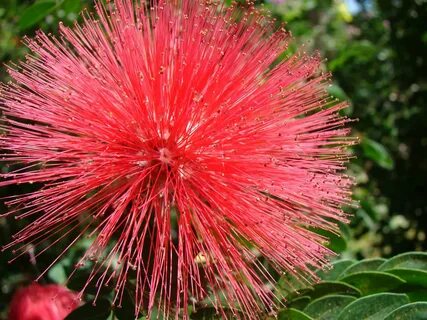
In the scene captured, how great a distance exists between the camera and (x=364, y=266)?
1915 mm

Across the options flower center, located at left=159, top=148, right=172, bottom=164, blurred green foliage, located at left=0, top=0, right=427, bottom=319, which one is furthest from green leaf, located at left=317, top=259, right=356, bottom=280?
blurred green foliage, located at left=0, top=0, right=427, bottom=319

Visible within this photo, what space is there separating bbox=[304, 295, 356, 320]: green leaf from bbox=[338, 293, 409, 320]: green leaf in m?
0.08

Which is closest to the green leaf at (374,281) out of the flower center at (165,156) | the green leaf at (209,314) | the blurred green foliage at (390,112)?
the green leaf at (209,314)

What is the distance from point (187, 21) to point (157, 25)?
0.09 m

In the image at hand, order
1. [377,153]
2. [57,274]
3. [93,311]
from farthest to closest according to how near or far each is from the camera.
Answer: [377,153] < [57,274] < [93,311]

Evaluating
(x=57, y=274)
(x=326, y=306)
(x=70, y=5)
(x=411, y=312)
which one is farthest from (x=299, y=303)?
(x=70, y=5)

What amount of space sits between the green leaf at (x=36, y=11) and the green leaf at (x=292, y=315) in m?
1.43

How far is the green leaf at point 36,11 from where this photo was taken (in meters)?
2.22

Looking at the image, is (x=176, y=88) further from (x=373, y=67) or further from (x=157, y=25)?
(x=373, y=67)

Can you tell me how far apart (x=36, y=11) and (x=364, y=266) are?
1.54 m

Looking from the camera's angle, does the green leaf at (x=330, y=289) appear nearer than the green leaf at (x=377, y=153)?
Yes

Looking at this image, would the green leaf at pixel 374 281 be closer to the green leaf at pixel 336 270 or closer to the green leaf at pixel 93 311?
the green leaf at pixel 336 270

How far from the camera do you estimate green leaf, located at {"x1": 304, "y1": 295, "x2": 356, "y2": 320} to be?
1.74 meters

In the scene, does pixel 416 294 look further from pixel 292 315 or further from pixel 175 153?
pixel 175 153
